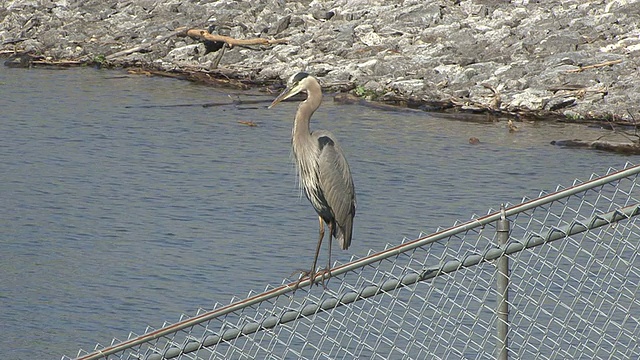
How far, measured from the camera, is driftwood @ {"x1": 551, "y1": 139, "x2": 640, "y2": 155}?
14805 mm

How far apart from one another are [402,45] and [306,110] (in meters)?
13.1

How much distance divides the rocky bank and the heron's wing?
9925 mm

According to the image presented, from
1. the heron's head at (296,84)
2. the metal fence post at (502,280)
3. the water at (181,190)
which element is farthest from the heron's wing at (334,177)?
the water at (181,190)

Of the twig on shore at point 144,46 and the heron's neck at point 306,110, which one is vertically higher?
the heron's neck at point 306,110

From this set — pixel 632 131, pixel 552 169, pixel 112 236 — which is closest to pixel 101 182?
pixel 112 236

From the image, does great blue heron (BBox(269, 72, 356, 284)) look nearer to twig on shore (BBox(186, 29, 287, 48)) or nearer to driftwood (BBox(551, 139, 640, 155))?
driftwood (BBox(551, 139, 640, 155))

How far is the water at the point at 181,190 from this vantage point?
32.8ft

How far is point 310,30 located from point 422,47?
2.60 metres

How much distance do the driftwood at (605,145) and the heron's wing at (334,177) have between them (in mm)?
8503

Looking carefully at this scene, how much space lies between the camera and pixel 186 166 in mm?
14711

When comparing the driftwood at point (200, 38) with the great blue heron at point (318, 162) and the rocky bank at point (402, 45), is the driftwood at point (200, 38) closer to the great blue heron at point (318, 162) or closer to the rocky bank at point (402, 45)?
the rocky bank at point (402, 45)

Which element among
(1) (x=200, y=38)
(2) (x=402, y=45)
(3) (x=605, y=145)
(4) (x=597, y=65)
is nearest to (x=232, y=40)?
(1) (x=200, y=38)

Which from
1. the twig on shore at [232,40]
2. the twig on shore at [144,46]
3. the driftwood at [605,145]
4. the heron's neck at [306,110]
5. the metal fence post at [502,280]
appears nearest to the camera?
the metal fence post at [502,280]

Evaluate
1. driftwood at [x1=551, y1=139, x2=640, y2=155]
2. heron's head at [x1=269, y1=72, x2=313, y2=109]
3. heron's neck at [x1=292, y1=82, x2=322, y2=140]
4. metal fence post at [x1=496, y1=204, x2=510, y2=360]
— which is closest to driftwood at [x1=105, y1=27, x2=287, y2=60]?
driftwood at [x1=551, y1=139, x2=640, y2=155]
